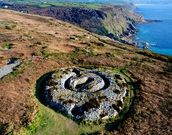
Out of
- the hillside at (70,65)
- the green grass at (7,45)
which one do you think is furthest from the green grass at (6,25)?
the green grass at (7,45)

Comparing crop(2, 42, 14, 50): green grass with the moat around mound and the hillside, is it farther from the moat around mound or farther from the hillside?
the moat around mound

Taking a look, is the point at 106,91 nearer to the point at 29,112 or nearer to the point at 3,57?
the point at 29,112

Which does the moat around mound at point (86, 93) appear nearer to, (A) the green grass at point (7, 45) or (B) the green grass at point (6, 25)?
(A) the green grass at point (7, 45)

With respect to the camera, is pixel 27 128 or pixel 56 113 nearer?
pixel 27 128

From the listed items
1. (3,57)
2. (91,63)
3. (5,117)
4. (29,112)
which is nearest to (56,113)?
(29,112)

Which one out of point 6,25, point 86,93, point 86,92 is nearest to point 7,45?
point 6,25

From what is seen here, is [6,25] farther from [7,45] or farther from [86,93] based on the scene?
[86,93]

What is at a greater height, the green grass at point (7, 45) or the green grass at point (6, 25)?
the green grass at point (7, 45)

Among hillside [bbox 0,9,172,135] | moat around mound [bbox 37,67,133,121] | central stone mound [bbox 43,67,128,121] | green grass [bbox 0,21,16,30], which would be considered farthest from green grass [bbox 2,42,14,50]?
green grass [bbox 0,21,16,30]
